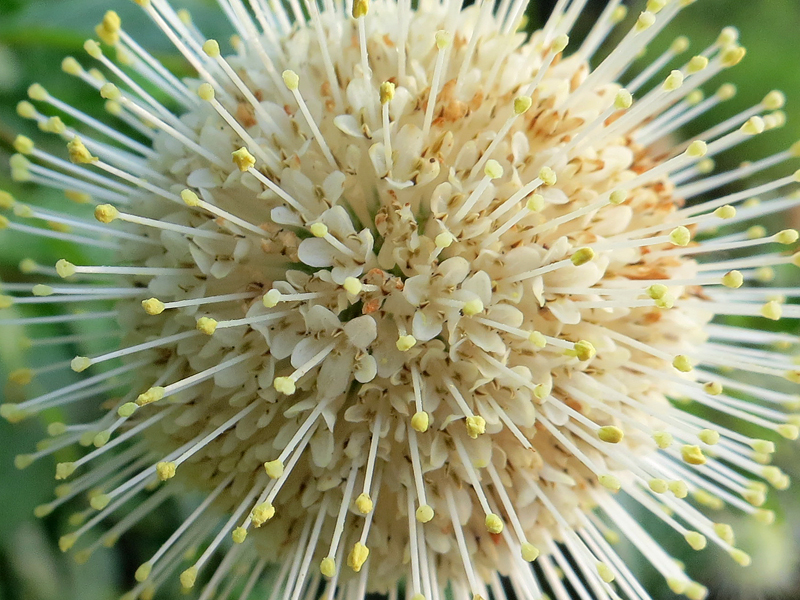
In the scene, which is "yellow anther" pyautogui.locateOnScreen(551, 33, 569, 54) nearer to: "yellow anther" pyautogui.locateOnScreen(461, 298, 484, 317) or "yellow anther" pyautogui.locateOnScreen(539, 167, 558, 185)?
"yellow anther" pyautogui.locateOnScreen(539, 167, 558, 185)

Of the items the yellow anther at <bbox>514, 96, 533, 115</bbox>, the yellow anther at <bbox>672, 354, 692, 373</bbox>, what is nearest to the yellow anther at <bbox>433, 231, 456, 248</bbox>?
the yellow anther at <bbox>514, 96, 533, 115</bbox>

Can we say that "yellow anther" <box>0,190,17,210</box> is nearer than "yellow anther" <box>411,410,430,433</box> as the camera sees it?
No

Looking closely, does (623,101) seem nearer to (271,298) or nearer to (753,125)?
(753,125)

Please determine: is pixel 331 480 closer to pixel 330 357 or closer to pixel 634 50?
pixel 330 357

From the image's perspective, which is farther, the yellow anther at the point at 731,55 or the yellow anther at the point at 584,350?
the yellow anther at the point at 731,55

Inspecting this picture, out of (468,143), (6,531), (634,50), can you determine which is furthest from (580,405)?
(6,531)

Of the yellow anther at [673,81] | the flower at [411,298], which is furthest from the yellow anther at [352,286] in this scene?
the yellow anther at [673,81]

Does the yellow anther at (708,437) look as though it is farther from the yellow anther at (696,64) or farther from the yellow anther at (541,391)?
the yellow anther at (696,64)

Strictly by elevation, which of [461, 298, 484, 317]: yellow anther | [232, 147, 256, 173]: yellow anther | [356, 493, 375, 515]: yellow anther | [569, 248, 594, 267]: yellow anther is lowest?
[356, 493, 375, 515]: yellow anther
